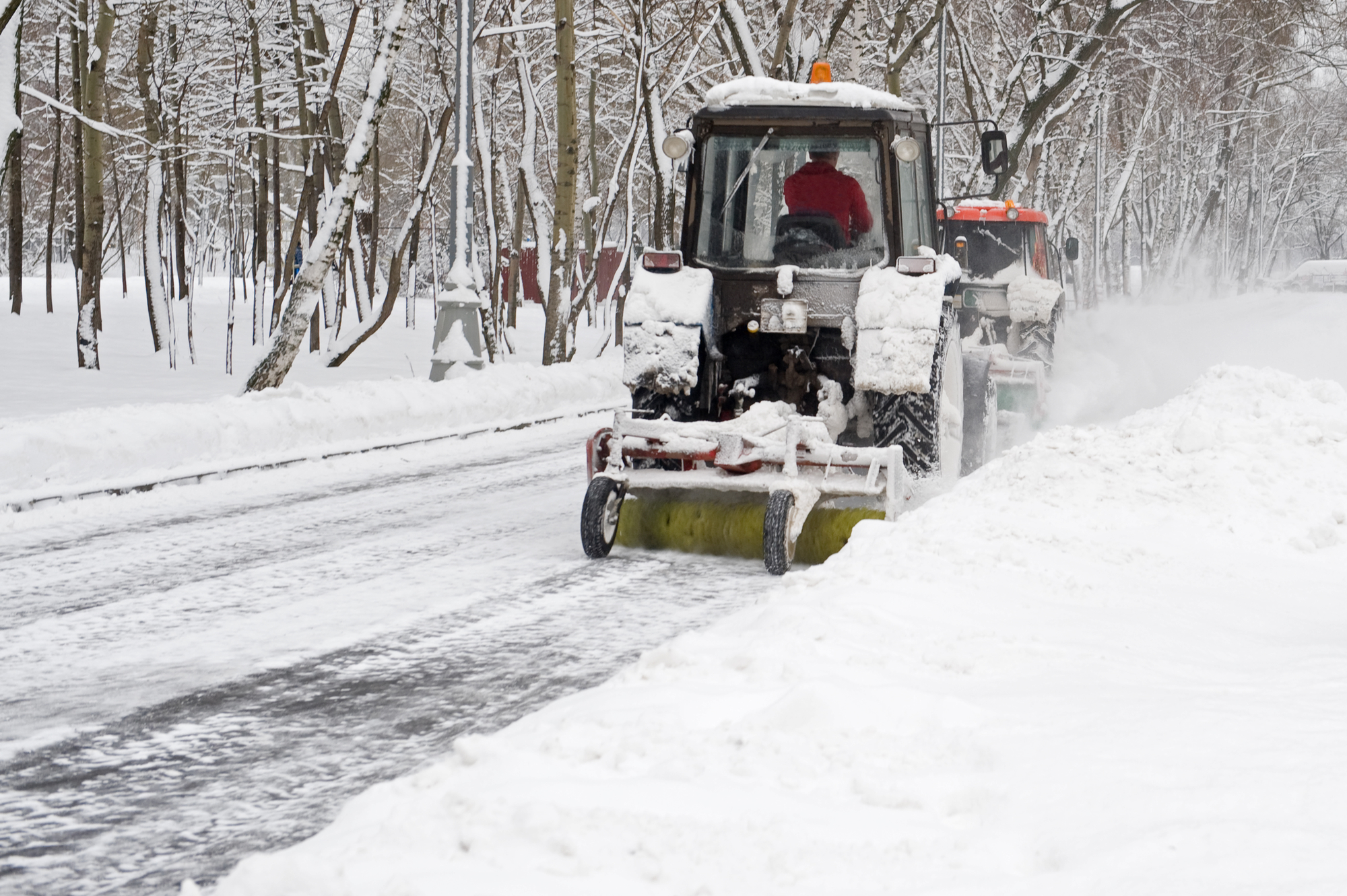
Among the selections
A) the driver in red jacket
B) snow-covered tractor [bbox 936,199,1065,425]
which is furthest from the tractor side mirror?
snow-covered tractor [bbox 936,199,1065,425]

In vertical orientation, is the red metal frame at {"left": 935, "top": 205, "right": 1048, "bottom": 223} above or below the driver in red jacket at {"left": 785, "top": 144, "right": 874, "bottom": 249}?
above

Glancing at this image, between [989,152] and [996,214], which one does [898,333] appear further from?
[996,214]

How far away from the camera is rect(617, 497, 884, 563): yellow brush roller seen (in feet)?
24.4

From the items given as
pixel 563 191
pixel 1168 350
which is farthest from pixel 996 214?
pixel 563 191

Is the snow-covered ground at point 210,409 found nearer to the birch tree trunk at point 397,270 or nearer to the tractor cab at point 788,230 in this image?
the birch tree trunk at point 397,270

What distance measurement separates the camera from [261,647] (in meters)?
5.33

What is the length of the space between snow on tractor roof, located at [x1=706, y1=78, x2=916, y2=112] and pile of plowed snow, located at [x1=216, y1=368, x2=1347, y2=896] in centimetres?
297

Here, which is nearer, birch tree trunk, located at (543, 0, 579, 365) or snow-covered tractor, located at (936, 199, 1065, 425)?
snow-covered tractor, located at (936, 199, 1065, 425)

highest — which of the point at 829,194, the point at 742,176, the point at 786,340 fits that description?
the point at 742,176

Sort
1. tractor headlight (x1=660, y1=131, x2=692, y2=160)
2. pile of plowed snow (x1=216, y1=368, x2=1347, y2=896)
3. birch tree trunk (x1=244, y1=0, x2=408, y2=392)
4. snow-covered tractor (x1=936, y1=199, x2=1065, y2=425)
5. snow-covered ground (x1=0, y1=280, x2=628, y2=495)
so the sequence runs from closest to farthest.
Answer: pile of plowed snow (x1=216, y1=368, x2=1347, y2=896)
tractor headlight (x1=660, y1=131, x2=692, y2=160)
snow-covered ground (x1=0, y1=280, x2=628, y2=495)
snow-covered tractor (x1=936, y1=199, x2=1065, y2=425)
birch tree trunk (x1=244, y1=0, x2=408, y2=392)

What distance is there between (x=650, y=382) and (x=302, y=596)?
235 centimetres

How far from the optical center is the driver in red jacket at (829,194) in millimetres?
8250

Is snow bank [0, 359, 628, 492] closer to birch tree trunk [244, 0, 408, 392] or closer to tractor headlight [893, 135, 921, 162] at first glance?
birch tree trunk [244, 0, 408, 392]

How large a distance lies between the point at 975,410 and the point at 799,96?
320 cm
